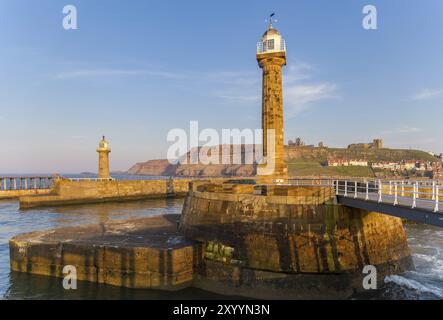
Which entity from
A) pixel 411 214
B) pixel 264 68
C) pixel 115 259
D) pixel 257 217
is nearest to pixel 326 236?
pixel 257 217

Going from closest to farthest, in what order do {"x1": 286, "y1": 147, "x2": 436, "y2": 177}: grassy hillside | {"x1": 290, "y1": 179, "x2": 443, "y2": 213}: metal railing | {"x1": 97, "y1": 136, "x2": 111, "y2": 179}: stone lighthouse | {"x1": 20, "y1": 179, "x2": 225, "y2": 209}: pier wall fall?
{"x1": 290, "y1": 179, "x2": 443, "y2": 213}: metal railing → {"x1": 20, "y1": 179, "x2": 225, "y2": 209}: pier wall → {"x1": 97, "y1": 136, "x2": 111, "y2": 179}: stone lighthouse → {"x1": 286, "y1": 147, "x2": 436, "y2": 177}: grassy hillside

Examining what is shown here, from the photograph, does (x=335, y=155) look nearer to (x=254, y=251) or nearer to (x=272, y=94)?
(x=272, y=94)

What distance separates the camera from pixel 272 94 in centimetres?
2059

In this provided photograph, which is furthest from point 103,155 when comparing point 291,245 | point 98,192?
point 291,245

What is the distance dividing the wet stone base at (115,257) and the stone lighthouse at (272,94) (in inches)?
389

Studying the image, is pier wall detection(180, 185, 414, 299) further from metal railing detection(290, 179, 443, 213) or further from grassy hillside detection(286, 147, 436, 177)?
grassy hillside detection(286, 147, 436, 177)

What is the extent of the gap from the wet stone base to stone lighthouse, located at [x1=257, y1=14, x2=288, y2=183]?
389 inches

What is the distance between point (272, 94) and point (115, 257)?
14598mm

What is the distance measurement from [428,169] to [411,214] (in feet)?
481

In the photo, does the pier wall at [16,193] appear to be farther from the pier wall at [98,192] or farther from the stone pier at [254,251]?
the stone pier at [254,251]

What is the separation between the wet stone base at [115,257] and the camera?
11.4m

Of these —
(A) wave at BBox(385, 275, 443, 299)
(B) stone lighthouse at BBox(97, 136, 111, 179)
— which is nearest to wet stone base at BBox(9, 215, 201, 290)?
(A) wave at BBox(385, 275, 443, 299)

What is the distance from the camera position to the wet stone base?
1141cm

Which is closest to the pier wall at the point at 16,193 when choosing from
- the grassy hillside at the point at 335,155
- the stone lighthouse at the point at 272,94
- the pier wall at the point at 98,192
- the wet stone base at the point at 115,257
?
the pier wall at the point at 98,192
